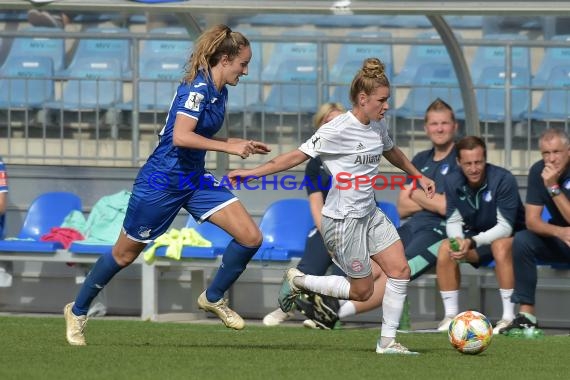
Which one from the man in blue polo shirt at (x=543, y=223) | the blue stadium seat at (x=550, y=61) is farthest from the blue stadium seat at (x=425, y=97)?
the man in blue polo shirt at (x=543, y=223)

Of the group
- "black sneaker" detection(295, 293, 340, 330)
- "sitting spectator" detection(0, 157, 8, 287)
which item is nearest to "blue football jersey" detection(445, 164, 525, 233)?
Answer: "black sneaker" detection(295, 293, 340, 330)

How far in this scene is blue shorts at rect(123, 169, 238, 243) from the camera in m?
7.75

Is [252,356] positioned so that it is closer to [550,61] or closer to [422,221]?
[422,221]

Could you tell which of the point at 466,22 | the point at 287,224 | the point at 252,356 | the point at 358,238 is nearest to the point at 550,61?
the point at 466,22

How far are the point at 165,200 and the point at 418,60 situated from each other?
5533mm

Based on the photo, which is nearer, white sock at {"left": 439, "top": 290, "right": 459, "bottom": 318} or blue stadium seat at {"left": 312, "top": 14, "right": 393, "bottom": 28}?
white sock at {"left": 439, "top": 290, "right": 459, "bottom": 318}

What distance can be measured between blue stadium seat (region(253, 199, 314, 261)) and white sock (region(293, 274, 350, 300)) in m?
2.50

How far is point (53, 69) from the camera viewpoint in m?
13.1

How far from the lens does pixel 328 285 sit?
7.96 m

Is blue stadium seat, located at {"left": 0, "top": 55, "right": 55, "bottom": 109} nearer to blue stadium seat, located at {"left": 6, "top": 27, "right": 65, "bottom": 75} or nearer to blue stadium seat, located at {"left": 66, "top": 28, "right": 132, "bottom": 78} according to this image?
blue stadium seat, located at {"left": 66, "top": 28, "right": 132, "bottom": 78}

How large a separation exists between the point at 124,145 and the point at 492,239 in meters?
3.83

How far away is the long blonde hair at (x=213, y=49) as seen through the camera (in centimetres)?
768

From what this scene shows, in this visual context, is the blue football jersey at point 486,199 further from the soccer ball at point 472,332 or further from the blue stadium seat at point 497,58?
the blue stadium seat at point 497,58

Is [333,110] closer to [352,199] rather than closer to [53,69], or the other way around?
[352,199]
